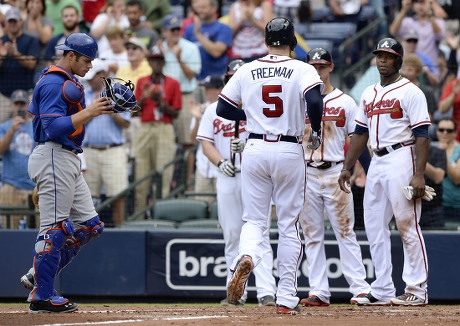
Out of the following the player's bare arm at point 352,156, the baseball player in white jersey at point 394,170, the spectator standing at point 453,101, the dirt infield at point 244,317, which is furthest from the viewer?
the spectator standing at point 453,101

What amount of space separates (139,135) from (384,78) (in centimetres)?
426

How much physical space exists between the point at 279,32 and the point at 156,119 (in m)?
4.78

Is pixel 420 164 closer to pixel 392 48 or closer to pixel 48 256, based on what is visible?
pixel 392 48

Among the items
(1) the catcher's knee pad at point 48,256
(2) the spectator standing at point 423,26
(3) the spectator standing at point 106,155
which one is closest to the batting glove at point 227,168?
(1) the catcher's knee pad at point 48,256

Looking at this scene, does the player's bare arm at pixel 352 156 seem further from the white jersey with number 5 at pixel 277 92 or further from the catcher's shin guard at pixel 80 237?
the catcher's shin guard at pixel 80 237

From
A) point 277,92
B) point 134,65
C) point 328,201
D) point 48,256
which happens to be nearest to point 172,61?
point 134,65

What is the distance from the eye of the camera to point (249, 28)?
538 inches

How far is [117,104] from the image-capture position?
Answer: 7.44 metres

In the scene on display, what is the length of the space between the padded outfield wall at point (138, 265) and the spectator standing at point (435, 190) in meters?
0.72

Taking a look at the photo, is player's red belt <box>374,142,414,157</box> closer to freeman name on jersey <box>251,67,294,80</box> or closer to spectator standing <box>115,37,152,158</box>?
freeman name on jersey <box>251,67,294,80</box>

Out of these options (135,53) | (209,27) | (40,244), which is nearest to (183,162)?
(135,53)

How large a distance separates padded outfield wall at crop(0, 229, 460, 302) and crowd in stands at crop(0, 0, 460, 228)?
1.81ft

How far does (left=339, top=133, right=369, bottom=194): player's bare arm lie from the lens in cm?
863

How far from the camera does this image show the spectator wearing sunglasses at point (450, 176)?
35.9ft
